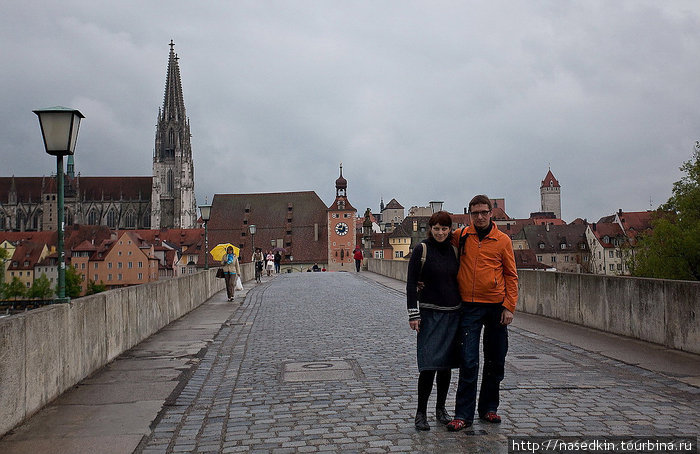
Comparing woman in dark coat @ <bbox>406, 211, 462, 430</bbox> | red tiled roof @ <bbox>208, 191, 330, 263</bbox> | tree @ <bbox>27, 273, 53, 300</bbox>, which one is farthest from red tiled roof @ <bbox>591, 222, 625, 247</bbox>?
woman in dark coat @ <bbox>406, 211, 462, 430</bbox>

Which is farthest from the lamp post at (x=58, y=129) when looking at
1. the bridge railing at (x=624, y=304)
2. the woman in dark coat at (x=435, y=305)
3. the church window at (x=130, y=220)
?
the church window at (x=130, y=220)

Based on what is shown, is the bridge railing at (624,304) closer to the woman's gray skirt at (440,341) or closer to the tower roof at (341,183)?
the woman's gray skirt at (440,341)

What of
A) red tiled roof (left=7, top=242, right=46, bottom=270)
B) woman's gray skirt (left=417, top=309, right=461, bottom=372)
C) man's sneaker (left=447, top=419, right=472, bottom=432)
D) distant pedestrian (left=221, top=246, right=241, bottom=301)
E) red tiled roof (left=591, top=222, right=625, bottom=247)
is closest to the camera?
man's sneaker (left=447, top=419, right=472, bottom=432)

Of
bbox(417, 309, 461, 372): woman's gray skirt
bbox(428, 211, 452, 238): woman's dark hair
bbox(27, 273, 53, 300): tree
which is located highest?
bbox(428, 211, 452, 238): woman's dark hair

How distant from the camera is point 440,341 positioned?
6023 millimetres

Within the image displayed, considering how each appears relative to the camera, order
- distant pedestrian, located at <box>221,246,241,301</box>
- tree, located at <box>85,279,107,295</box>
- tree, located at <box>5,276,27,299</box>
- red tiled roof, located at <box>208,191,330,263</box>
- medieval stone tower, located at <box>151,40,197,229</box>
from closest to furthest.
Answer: distant pedestrian, located at <box>221,246,241,301</box> < tree, located at <box>5,276,27,299</box> < tree, located at <box>85,279,107,295</box> < red tiled roof, located at <box>208,191,330,263</box> < medieval stone tower, located at <box>151,40,197,229</box>

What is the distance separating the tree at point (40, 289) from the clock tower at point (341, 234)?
44.5 meters

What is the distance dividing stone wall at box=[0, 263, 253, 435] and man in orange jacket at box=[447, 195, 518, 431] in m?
3.67

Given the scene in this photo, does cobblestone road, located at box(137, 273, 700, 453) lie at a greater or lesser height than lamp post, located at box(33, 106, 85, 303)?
lesser

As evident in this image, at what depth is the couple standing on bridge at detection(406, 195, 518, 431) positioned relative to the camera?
6027mm

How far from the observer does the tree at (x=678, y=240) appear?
55.1 metres

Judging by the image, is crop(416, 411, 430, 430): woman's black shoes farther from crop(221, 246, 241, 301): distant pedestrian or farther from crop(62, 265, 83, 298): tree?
crop(62, 265, 83, 298): tree

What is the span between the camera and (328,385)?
8.02 meters

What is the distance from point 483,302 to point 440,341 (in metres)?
0.48
